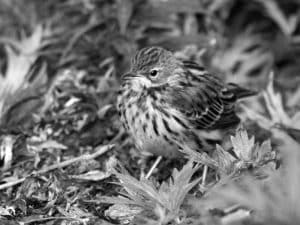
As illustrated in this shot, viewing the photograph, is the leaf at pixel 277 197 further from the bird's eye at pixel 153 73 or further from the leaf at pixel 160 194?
the bird's eye at pixel 153 73

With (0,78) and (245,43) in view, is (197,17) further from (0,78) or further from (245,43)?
(0,78)

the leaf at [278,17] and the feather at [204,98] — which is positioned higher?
the leaf at [278,17]

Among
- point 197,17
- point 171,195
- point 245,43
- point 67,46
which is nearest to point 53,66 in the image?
point 67,46

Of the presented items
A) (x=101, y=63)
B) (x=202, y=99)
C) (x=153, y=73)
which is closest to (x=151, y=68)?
(x=153, y=73)

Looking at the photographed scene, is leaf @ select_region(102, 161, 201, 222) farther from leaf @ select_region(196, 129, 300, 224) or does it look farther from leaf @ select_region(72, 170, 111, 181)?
leaf @ select_region(72, 170, 111, 181)

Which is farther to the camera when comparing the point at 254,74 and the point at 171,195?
the point at 254,74

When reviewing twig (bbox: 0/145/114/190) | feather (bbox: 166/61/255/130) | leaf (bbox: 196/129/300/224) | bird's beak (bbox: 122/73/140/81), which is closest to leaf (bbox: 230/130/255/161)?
feather (bbox: 166/61/255/130)

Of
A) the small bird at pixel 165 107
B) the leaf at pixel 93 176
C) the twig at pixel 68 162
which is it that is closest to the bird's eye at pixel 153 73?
the small bird at pixel 165 107

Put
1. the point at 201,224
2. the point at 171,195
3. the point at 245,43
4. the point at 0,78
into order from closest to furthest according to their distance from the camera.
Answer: the point at 201,224 < the point at 171,195 < the point at 0,78 < the point at 245,43
